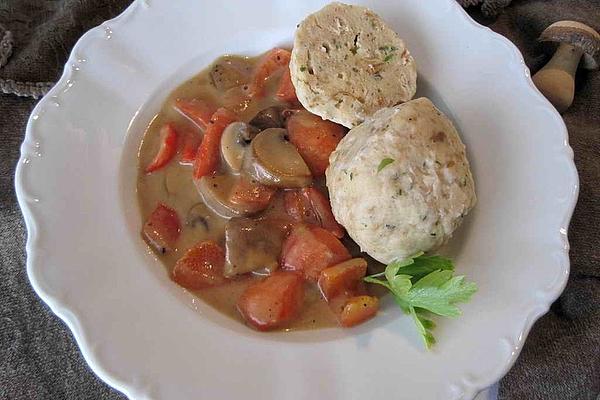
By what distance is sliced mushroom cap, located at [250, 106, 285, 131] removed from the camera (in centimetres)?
325

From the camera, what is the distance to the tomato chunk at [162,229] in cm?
300

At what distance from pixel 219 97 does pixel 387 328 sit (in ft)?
5.07

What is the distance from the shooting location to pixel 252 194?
121 inches

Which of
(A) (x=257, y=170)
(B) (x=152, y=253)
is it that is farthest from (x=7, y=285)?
(A) (x=257, y=170)

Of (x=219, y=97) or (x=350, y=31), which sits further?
(x=219, y=97)

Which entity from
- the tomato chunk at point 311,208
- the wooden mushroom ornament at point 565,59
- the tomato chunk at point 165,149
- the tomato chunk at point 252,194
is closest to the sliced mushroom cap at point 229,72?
the tomato chunk at point 165,149

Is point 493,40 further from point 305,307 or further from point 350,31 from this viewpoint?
point 305,307

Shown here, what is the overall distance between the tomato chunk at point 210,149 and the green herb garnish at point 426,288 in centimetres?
98

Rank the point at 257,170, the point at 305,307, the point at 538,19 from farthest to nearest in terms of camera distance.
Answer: the point at 538,19 < the point at 257,170 < the point at 305,307

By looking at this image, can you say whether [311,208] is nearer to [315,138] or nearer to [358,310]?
[315,138]

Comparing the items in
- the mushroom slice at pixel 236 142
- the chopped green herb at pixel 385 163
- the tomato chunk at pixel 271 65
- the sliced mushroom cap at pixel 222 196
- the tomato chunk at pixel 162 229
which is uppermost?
the chopped green herb at pixel 385 163

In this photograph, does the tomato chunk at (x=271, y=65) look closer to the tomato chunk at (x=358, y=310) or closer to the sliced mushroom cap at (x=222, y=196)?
the sliced mushroom cap at (x=222, y=196)

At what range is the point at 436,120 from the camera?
106 inches

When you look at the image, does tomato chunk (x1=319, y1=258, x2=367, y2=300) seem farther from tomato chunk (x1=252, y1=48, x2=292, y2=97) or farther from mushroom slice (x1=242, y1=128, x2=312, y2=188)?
tomato chunk (x1=252, y1=48, x2=292, y2=97)
